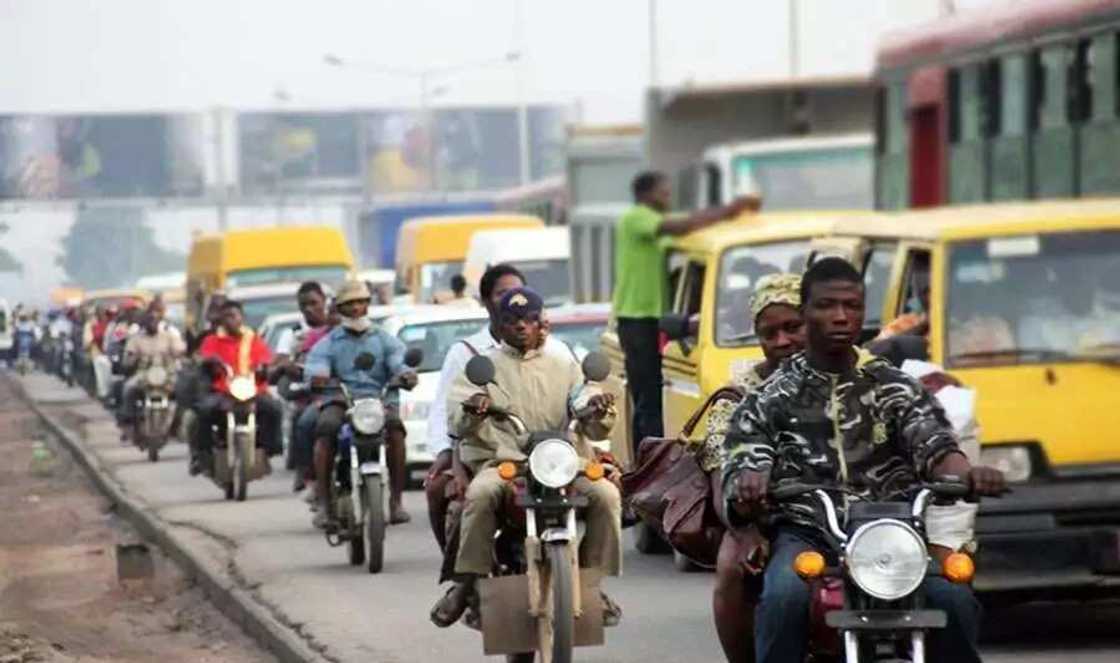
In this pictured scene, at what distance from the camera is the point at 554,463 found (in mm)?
11656

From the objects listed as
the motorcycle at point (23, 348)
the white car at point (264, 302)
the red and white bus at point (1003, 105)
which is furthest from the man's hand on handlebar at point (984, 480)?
the motorcycle at point (23, 348)

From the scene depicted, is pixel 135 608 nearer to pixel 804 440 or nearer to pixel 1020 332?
pixel 1020 332

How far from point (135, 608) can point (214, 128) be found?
251 feet

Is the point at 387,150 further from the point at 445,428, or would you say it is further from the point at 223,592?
the point at 445,428

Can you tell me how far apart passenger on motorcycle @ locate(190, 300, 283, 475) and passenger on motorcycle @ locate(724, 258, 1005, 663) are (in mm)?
17107

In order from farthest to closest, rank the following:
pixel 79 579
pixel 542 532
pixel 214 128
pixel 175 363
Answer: pixel 214 128 < pixel 175 363 < pixel 79 579 < pixel 542 532

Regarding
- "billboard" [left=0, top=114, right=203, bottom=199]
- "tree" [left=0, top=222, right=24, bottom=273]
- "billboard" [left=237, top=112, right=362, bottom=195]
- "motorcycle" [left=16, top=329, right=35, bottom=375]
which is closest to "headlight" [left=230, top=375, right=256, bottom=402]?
"tree" [left=0, top=222, right=24, bottom=273]

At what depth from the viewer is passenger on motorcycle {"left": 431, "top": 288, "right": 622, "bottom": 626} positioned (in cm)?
1191

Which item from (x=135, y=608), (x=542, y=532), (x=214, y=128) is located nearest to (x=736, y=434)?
(x=542, y=532)

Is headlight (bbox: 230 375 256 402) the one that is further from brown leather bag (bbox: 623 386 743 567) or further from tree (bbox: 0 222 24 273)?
tree (bbox: 0 222 24 273)

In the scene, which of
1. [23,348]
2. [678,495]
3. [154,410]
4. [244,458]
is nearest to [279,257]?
[154,410]

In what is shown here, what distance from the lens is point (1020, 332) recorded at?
13422 millimetres

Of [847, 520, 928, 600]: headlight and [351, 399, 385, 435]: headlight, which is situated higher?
[847, 520, 928, 600]: headlight

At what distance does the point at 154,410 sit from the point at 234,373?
31.1ft
